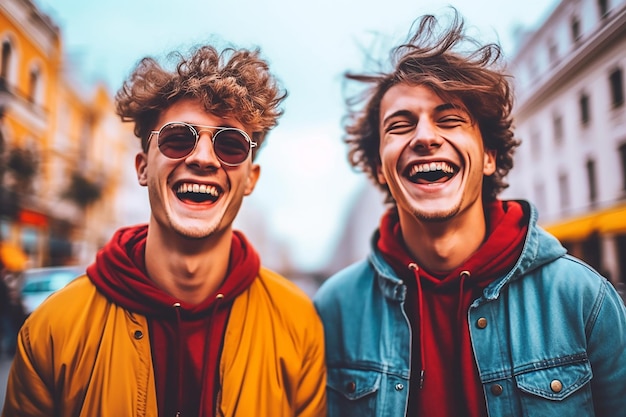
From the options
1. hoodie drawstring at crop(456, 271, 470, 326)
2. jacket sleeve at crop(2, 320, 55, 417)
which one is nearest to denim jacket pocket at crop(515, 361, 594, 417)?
hoodie drawstring at crop(456, 271, 470, 326)

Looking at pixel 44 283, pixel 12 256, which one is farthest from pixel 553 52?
pixel 44 283

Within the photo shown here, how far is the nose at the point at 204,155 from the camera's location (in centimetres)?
201

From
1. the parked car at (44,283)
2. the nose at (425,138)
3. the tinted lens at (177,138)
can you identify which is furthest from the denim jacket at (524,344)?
the parked car at (44,283)

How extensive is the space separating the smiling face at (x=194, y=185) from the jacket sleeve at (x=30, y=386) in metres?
0.73

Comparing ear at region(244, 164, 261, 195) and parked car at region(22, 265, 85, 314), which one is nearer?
ear at region(244, 164, 261, 195)

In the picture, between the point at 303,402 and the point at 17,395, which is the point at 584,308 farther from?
the point at 17,395

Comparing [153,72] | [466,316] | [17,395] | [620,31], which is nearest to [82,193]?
[153,72]

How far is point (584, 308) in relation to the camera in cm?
192

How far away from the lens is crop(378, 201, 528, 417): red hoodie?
78.3 inches

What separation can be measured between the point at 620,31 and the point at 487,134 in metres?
0.73

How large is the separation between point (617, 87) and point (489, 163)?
65cm

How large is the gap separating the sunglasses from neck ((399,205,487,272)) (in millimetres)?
910

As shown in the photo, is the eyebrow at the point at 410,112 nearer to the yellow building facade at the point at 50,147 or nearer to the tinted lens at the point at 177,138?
the tinted lens at the point at 177,138

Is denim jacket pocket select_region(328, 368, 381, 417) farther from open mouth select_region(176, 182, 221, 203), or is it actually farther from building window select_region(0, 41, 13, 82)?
building window select_region(0, 41, 13, 82)
